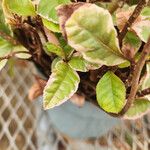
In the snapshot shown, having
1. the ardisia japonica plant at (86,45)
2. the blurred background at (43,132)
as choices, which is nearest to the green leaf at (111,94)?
the ardisia japonica plant at (86,45)

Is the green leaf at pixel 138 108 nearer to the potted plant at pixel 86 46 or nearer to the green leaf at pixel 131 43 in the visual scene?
the potted plant at pixel 86 46

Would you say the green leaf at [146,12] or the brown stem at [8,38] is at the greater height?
the green leaf at [146,12]

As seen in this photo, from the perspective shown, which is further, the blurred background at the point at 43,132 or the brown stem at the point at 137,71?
the blurred background at the point at 43,132

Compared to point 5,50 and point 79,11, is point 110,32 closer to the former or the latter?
point 79,11

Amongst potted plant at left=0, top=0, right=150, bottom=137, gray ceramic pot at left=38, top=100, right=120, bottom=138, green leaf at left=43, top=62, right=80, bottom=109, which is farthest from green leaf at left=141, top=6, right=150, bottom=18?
gray ceramic pot at left=38, top=100, right=120, bottom=138

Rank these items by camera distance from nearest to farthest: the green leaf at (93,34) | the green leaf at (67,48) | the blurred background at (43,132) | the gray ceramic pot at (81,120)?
1. the green leaf at (93,34)
2. the green leaf at (67,48)
3. the gray ceramic pot at (81,120)
4. the blurred background at (43,132)

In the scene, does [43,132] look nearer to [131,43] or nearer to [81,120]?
[81,120]

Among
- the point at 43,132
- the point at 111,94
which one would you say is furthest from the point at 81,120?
the point at 111,94
